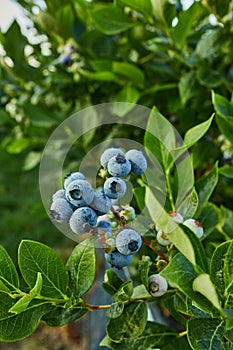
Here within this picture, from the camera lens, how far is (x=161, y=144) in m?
0.69

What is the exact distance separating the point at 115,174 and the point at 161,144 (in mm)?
184

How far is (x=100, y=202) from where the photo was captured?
508 millimetres

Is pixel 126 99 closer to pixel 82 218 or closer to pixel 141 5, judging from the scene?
pixel 141 5

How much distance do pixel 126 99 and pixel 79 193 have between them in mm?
608

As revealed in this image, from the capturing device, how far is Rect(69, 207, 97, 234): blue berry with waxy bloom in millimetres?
493

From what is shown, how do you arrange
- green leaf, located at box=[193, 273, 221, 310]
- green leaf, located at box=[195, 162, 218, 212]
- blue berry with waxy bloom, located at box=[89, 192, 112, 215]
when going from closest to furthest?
green leaf, located at box=[193, 273, 221, 310] → blue berry with waxy bloom, located at box=[89, 192, 112, 215] → green leaf, located at box=[195, 162, 218, 212]

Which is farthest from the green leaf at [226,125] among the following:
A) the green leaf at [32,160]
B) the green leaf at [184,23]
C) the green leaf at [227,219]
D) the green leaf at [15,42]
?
the green leaf at [32,160]

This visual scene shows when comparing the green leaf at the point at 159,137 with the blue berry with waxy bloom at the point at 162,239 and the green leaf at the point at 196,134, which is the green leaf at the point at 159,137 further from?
the blue berry with waxy bloom at the point at 162,239

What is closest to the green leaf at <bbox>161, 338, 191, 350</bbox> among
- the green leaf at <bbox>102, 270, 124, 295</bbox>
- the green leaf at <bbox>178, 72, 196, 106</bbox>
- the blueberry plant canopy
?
the blueberry plant canopy

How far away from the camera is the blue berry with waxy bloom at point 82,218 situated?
493 millimetres

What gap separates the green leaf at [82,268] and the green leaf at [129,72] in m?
0.51

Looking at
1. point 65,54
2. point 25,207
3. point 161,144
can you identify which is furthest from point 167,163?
point 25,207

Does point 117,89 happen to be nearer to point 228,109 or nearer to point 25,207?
point 228,109

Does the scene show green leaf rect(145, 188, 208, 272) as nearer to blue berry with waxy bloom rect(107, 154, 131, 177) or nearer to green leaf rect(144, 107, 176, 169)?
blue berry with waxy bloom rect(107, 154, 131, 177)
